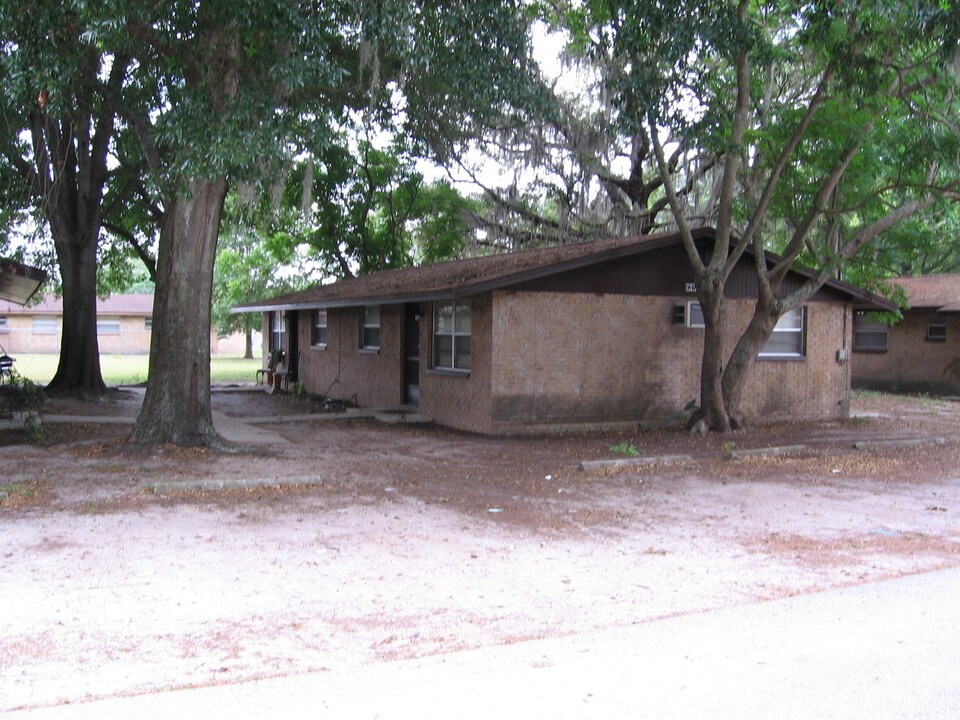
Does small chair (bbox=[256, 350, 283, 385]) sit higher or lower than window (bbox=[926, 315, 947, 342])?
lower

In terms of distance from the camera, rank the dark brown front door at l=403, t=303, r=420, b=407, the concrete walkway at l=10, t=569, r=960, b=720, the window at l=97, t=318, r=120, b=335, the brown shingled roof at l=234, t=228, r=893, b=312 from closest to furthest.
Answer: the concrete walkway at l=10, t=569, r=960, b=720 < the brown shingled roof at l=234, t=228, r=893, b=312 < the dark brown front door at l=403, t=303, r=420, b=407 < the window at l=97, t=318, r=120, b=335

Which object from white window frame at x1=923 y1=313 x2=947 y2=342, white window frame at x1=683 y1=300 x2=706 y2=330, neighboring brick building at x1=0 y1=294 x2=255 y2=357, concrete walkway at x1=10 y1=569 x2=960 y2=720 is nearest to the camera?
concrete walkway at x1=10 y1=569 x2=960 y2=720

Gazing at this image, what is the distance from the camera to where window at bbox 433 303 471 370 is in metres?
17.2

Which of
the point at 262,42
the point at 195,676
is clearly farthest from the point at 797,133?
the point at 195,676

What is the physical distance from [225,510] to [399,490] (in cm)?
214

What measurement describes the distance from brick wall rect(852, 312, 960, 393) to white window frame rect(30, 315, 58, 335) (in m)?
48.1

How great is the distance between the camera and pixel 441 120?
15.6 m

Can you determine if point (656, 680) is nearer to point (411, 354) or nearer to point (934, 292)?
point (411, 354)

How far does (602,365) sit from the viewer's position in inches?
666

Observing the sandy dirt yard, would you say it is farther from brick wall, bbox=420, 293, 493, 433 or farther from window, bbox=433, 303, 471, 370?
window, bbox=433, 303, 471, 370

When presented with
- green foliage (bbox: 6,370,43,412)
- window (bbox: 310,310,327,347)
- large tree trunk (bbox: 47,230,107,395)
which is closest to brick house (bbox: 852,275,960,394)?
window (bbox: 310,310,327,347)

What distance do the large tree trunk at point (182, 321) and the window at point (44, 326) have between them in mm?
50638

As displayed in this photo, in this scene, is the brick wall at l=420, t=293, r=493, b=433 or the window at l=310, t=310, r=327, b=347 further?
the window at l=310, t=310, r=327, b=347

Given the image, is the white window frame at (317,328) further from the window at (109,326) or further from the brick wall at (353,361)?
the window at (109,326)
